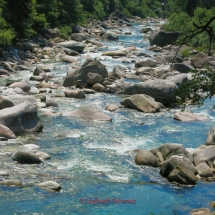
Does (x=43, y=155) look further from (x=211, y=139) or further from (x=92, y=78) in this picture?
(x=92, y=78)

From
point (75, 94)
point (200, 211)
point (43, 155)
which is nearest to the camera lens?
point (200, 211)

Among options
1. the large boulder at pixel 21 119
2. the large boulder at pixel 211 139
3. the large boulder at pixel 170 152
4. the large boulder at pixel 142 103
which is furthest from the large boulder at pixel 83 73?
the large boulder at pixel 170 152

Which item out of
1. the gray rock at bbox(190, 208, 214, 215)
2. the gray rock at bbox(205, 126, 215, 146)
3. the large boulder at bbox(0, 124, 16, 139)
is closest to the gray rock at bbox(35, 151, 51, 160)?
the large boulder at bbox(0, 124, 16, 139)

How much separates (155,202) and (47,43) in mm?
24901

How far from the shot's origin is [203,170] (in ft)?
36.1

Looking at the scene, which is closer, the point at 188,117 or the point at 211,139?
the point at 211,139

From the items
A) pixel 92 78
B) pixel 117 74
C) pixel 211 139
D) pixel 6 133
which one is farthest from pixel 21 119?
pixel 117 74

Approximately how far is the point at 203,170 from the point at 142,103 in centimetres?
671

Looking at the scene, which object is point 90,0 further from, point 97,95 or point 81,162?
point 81,162

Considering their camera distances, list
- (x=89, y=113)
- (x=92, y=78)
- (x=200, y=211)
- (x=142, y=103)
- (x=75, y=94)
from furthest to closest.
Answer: (x=92, y=78) < (x=75, y=94) < (x=142, y=103) < (x=89, y=113) < (x=200, y=211)

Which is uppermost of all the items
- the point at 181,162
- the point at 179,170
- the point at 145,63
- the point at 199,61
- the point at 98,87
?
the point at 181,162

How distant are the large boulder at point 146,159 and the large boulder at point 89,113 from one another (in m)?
4.15

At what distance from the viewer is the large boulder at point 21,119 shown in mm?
12906

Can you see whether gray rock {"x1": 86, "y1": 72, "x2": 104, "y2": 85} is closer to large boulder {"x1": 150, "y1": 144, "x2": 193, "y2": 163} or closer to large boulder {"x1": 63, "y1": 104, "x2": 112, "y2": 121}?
large boulder {"x1": 63, "y1": 104, "x2": 112, "y2": 121}
